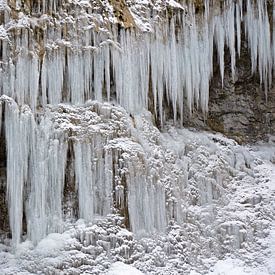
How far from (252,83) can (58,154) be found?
21.4ft

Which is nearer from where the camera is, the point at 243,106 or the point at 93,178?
the point at 93,178

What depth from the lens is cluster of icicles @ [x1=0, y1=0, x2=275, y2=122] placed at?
13.1 m

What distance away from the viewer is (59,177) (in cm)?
1256

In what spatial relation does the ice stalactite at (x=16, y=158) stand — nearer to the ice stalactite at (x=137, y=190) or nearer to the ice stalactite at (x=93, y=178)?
the ice stalactite at (x=93, y=178)

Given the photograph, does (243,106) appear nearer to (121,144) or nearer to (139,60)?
(139,60)

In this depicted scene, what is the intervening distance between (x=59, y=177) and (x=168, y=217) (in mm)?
2186

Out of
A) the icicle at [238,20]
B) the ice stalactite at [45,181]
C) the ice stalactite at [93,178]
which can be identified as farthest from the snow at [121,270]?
the icicle at [238,20]

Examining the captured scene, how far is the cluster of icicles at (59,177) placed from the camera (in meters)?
12.4

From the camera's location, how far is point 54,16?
13.6 m

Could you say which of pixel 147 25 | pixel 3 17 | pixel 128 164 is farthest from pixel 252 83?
pixel 3 17

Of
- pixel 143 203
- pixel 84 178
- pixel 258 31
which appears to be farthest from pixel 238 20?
pixel 84 178

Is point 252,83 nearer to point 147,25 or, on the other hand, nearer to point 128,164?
point 147,25

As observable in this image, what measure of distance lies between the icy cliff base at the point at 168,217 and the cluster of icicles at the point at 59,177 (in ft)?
0.12

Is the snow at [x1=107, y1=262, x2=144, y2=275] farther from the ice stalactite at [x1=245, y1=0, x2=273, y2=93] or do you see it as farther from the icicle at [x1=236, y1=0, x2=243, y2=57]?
the ice stalactite at [x1=245, y1=0, x2=273, y2=93]
